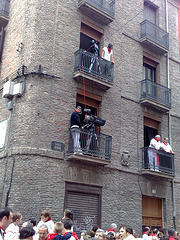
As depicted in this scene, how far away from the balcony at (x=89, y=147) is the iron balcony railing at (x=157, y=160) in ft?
6.67

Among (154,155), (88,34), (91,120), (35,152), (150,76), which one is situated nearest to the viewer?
(35,152)

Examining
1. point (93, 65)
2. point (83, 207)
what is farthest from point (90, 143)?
point (93, 65)

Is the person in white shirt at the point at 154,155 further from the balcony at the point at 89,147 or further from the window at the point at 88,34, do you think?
the window at the point at 88,34

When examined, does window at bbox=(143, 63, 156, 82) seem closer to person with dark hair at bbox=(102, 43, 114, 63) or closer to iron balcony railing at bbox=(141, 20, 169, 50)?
iron balcony railing at bbox=(141, 20, 169, 50)

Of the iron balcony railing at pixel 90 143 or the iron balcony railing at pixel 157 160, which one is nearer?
the iron balcony railing at pixel 90 143

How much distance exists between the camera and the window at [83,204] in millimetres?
10578

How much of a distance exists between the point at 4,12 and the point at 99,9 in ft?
14.3

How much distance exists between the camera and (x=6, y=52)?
520 inches

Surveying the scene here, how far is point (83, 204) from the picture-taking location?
11.0m

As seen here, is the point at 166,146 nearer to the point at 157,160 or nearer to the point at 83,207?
the point at 157,160

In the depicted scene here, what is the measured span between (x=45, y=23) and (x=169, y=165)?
26.7ft

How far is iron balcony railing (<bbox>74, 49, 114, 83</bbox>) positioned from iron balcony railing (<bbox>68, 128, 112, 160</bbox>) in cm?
242

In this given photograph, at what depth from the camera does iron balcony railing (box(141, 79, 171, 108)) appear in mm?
14117

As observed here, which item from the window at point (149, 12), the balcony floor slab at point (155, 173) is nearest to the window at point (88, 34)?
the window at point (149, 12)
